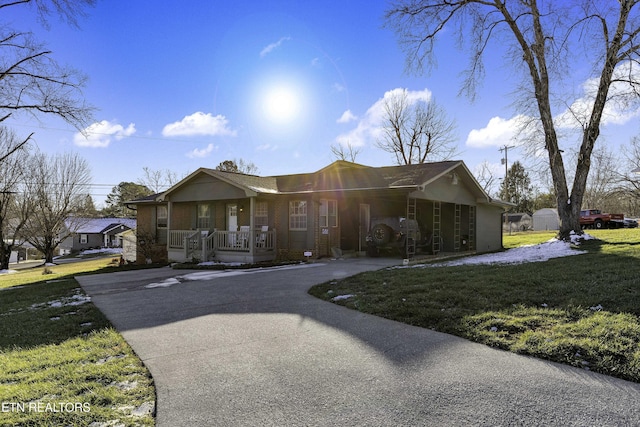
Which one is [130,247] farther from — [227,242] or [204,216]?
[227,242]

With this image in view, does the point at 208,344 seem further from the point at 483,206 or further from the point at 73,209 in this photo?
the point at 73,209

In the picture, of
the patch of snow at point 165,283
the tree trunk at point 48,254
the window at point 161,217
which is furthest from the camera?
the tree trunk at point 48,254

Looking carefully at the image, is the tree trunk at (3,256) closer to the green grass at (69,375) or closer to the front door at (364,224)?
the front door at (364,224)

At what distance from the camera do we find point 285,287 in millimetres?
8727

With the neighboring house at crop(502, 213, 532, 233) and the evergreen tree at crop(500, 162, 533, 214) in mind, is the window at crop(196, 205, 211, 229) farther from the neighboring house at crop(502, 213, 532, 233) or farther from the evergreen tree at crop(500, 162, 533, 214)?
the evergreen tree at crop(500, 162, 533, 214)

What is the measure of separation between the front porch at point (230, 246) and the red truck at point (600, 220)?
1134 inches

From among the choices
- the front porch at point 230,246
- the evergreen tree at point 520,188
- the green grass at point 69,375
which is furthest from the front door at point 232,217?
the evergreen tree at point 520,188

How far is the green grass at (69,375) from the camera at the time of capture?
3.03m

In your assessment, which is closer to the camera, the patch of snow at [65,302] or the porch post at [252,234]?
the patch of snow at [65,302]

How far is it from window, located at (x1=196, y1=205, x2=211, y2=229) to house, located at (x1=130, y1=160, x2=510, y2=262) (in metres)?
0.05

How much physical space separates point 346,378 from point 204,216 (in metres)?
16.1

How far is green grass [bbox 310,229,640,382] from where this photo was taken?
13.6 feet

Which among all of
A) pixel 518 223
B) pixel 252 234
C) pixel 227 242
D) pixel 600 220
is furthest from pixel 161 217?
pixel 518 223

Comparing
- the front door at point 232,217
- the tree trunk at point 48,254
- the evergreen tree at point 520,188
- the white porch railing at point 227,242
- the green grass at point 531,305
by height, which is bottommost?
the tree trunk at point 48,254
